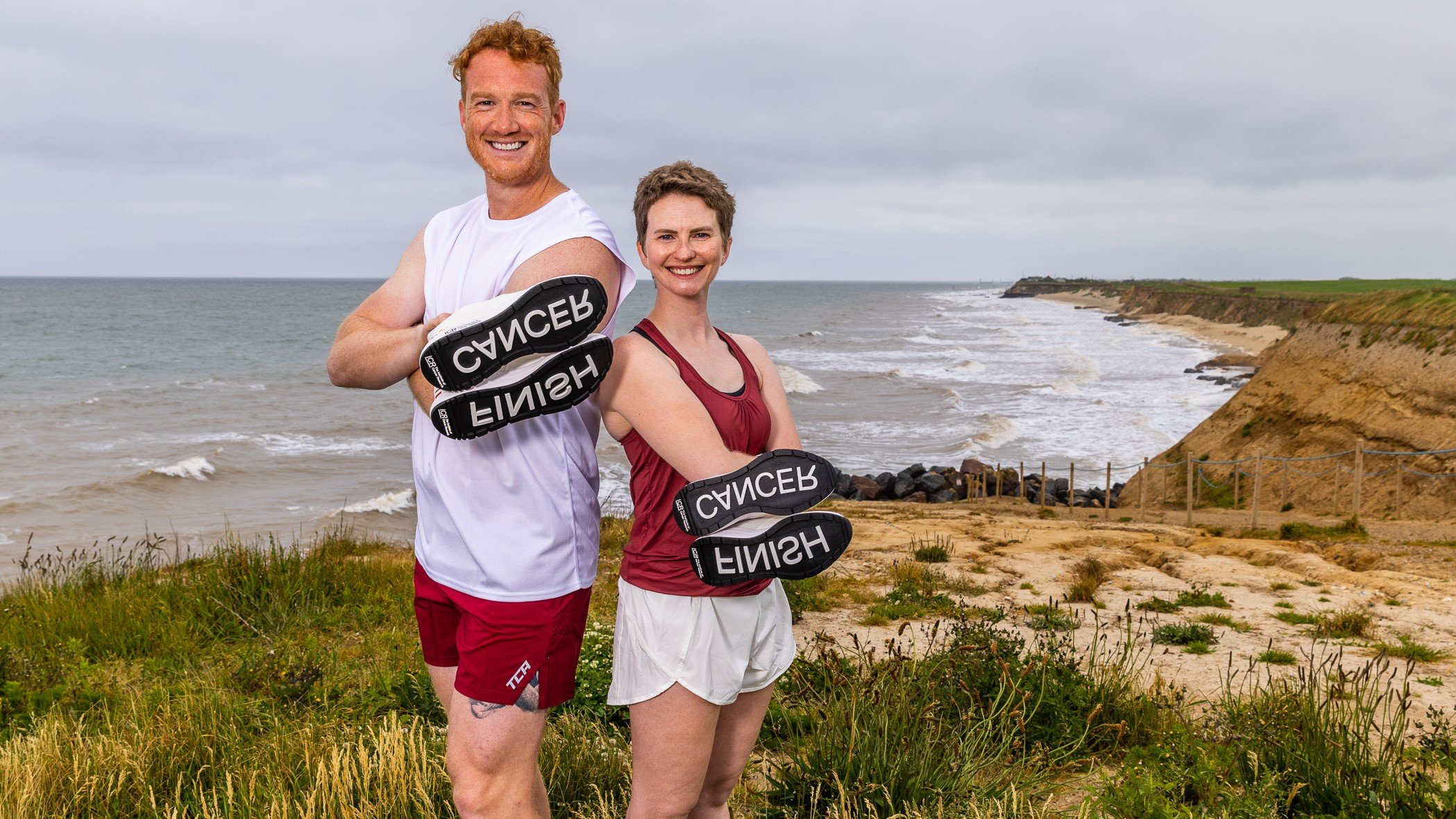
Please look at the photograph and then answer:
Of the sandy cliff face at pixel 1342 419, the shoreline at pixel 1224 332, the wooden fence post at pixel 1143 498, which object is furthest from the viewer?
the shoreline at pixel 1224 332

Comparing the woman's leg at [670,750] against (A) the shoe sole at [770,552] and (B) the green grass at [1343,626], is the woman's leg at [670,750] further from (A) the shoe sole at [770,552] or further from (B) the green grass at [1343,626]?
(B) the green grass at [1343,626]

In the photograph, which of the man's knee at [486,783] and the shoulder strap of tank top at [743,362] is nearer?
the man's knee at [486,783]

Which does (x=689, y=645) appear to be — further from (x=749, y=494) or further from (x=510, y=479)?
(x=510, y=479)

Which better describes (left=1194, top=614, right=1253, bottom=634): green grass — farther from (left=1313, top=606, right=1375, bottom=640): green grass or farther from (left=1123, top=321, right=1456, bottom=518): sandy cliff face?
(left=1123, top=321, right=1456, bottom=518): sandy cliff face

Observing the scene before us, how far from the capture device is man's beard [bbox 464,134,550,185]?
245 cm

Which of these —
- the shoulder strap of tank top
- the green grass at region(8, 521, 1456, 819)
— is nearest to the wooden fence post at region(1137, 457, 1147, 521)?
the green grass at region(8, 521, 1456, 819)

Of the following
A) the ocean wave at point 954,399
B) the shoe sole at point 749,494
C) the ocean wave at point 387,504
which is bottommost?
the ocean wave at point 387,504

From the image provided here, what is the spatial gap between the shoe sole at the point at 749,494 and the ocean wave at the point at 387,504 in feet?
58.5

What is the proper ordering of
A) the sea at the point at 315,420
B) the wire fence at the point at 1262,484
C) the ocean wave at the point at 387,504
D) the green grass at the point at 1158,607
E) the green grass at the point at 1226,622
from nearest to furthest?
the green grass at the point at 1226,622 → the green grass at the point at 1158,607 → the wire fence at the point at 1262,484 → the sea at the point at 315,420 → the ocean wave at the point at 387,504

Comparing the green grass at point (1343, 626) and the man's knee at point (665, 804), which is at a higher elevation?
the man's knee at point (665, 804)

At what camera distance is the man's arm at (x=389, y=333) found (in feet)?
7.54

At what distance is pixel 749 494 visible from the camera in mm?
2266

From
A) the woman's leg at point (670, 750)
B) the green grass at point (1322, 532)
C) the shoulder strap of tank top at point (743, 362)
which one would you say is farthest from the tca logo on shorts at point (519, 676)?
the green grass at point (1322, 532)

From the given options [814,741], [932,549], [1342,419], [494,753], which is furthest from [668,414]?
[1342,419]
